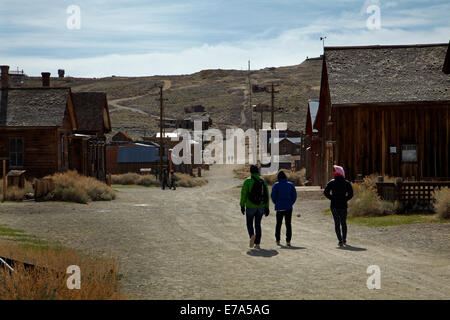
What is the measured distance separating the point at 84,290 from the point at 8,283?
2.89 feet

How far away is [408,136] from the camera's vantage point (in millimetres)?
27594

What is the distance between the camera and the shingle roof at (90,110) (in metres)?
41.8

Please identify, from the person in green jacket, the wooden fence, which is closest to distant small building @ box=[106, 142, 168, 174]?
the wooden fence

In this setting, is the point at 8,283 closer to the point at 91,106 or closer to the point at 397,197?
the point at 397,197

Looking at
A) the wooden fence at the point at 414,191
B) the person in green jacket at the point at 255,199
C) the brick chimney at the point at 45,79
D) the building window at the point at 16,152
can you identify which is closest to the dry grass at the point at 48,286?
the person in green jacket at the point at 255,199

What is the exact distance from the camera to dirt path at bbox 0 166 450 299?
28.6 ft

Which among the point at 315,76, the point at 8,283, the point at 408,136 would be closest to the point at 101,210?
the point at 408,136

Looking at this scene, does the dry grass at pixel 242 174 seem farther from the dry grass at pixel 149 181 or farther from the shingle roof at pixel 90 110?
the shingle roof at pixel 90 110

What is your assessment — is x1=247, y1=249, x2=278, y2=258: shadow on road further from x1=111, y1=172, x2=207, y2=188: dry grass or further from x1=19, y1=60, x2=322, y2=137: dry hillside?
x1=19, y1=60, x2=322, y2=137: dry hillside

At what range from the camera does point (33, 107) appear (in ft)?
111

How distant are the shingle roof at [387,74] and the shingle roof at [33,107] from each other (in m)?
15.3

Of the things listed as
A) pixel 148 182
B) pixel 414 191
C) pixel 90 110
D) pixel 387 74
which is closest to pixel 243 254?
pixel 414 191

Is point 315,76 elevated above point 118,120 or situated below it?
above

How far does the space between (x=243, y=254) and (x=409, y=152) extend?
1758 cm
